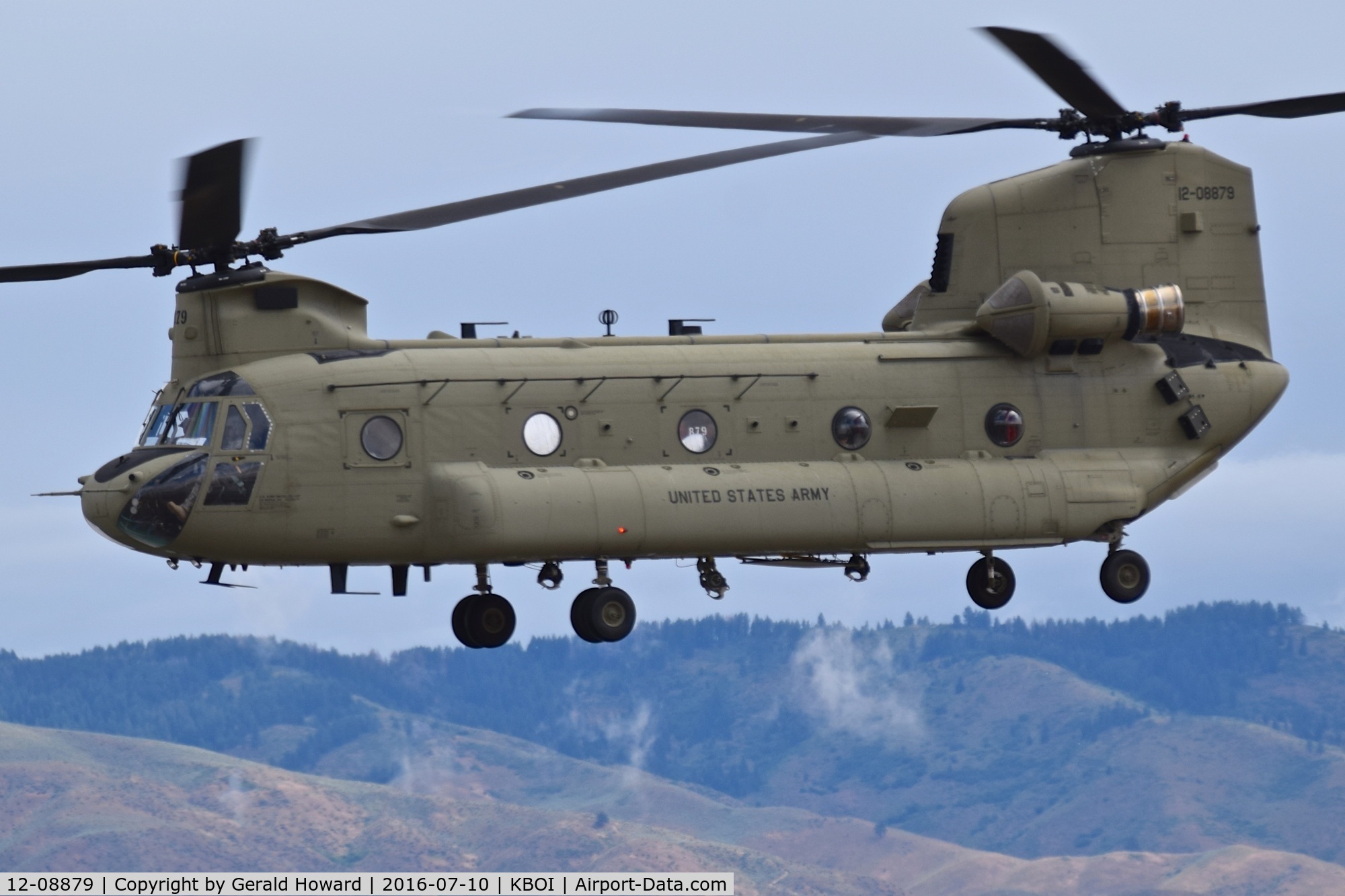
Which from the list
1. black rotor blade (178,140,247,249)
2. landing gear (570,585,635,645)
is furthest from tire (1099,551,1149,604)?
black rotor blade (178,140,247,249)

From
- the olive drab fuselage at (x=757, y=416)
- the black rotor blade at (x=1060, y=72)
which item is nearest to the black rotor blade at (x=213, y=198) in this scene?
the olive drab fuselage at (x=757, y=416)

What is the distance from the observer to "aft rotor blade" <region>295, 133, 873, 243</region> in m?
33.1

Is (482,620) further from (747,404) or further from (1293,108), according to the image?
(1293,108)

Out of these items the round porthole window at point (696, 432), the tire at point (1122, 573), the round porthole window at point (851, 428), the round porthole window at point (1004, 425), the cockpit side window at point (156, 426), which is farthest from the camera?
the tire at point (1122, 573)

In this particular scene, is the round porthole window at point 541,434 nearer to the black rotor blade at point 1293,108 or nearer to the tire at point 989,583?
the tire at point 989,583

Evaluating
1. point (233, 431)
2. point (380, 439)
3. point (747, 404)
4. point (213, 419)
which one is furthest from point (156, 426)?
point (747, 404)

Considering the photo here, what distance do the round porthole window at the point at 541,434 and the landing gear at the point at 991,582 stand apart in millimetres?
7131

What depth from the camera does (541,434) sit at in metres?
33.4

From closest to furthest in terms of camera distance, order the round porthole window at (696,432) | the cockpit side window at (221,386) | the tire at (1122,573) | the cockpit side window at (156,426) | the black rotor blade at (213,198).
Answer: the black rotor blade at (213,198) < the cockpit side window at (221,386) < the cockpit side window at (156,426) < the round porthole window at (696,432) < the tire at (1122,573)

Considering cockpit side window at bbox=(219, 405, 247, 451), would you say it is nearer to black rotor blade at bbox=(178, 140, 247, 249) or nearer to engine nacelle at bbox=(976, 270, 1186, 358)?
black rotor blade at bbox=(178, 140, 247, 249)

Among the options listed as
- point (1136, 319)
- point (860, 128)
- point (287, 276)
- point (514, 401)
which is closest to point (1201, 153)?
point (1136, 319)

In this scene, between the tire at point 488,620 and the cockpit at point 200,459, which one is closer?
the cockpit at point 200,459

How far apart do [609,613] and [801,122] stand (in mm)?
7826

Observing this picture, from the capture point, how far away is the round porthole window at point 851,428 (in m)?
34.6
